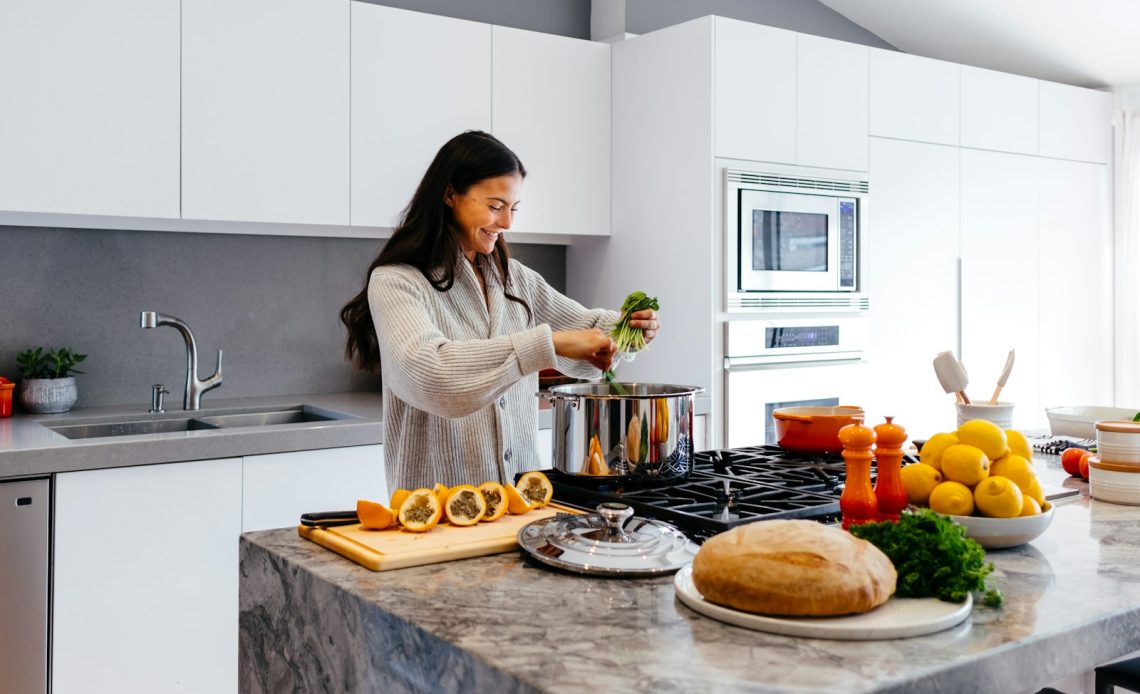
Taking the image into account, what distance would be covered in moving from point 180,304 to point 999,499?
264 centimetres

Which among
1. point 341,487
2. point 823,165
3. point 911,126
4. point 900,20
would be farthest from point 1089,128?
point 341,487

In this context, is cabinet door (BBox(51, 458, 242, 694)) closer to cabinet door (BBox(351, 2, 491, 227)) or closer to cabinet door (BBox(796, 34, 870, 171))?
cabinet door (BBox(351, 2, 491, 227))

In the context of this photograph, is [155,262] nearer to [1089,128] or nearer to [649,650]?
[649,650]

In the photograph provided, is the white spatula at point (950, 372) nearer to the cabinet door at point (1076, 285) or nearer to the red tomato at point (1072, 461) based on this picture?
the red tomato at point (1072, 461)

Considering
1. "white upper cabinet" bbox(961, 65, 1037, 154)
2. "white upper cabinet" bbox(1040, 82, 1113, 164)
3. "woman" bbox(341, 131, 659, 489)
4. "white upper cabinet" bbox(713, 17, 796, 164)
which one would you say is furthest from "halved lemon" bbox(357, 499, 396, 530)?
"white upper cabinet" bbox(1040, 82, 1113, 164)

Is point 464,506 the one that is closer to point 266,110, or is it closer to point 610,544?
point 610,544

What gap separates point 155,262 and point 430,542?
2.20m

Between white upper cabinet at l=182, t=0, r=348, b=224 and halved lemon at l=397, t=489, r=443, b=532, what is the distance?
1.77 meters

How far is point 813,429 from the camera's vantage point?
198 cm

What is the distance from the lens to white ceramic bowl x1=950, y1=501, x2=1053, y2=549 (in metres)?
1.39

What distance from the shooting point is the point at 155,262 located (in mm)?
3211

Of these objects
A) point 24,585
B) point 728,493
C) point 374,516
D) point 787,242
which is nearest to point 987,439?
point 728,493

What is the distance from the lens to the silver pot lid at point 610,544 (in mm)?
1275

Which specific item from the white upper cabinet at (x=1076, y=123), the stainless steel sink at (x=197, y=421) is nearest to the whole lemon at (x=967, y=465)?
the stainless steel sink at (x=197, y=421)
